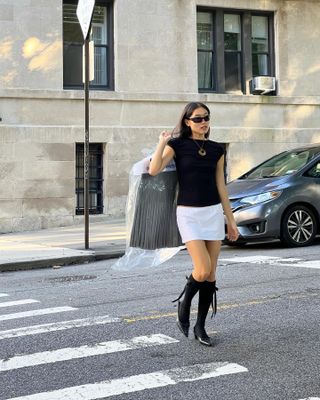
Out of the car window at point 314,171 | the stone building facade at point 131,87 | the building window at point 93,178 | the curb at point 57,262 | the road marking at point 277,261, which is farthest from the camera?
the building window at point 93,178

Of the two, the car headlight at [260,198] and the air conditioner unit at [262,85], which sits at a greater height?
the air conditioner unit at [262,85]

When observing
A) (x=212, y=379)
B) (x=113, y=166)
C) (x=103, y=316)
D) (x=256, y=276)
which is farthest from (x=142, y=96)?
(x=212, y=379)

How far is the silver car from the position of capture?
10.2m

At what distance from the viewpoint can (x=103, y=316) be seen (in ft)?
19.4

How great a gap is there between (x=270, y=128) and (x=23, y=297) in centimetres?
1240

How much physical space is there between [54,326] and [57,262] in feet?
15.3

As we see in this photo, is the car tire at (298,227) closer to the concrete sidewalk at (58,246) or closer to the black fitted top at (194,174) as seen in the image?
the concrete sidewalk at (58,246)

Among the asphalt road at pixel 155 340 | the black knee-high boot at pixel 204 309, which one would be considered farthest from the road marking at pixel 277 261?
the black knee-high boot at pixel 204 309

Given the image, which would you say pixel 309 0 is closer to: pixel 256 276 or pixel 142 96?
Answer: pixel 142 96

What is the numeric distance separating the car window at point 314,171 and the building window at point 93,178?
720 cm

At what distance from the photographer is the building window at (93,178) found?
→ 53.6 feet

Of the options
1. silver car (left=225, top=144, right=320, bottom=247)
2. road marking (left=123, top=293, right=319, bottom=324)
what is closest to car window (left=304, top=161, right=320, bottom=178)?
silver car (left=225, top=144, right=320, bottom=247)

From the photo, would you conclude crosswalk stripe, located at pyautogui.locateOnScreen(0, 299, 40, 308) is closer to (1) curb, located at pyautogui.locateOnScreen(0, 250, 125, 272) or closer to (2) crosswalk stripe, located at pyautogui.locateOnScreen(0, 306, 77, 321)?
(2) crosswalk stripe, located at pyautogui.locateOnScreen(0, 306, 77, 321)

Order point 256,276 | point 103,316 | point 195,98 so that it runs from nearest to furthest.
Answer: point 103,316, point 256,276, point 195,98
